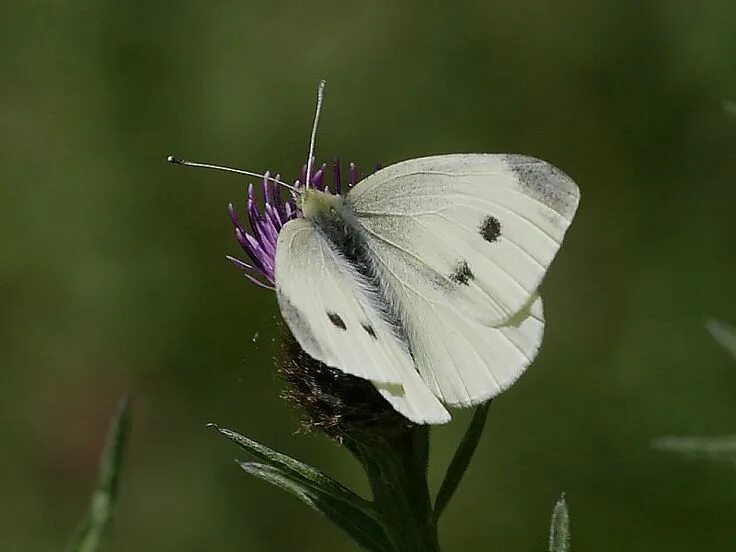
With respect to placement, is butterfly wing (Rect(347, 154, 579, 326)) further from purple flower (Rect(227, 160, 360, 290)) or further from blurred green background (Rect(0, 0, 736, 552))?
blurred green background (Rect(0, 0, 736, 552))

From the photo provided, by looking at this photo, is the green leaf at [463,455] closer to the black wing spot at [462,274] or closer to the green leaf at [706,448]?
the black wing spot at [462,274]

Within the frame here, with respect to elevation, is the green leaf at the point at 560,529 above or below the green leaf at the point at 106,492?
below

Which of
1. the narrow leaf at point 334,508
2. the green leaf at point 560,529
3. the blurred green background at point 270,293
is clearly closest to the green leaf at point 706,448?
the green leaf at point 560,529

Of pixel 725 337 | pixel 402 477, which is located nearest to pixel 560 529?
pixel 402 477

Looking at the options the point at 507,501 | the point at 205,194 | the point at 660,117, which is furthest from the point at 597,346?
the point at 205,194

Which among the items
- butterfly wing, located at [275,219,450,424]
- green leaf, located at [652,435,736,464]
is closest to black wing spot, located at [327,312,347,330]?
butterfly wing, located at [275,219,450,424]

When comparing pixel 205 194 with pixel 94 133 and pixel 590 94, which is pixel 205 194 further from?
pixel 590 94
